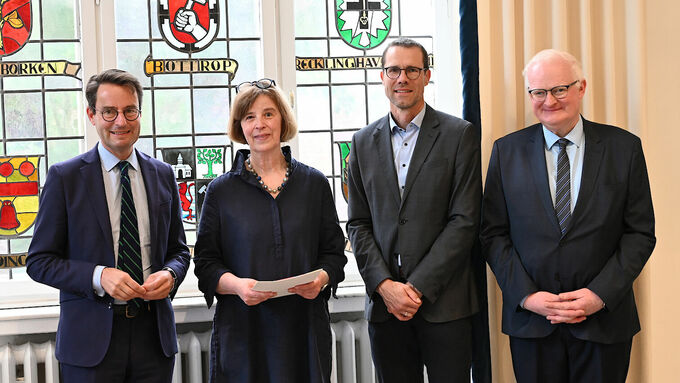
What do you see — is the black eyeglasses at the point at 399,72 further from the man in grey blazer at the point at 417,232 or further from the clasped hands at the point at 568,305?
the clasped hands at the point at 568,305

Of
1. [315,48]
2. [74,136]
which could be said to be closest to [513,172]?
[315,48]

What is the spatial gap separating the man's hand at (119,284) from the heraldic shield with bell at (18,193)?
1.27 m

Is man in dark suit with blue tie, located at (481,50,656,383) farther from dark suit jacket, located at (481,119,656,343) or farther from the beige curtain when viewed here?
the beige curtain

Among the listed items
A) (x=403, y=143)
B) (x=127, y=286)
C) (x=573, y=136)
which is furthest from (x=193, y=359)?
(x=573, y=136)

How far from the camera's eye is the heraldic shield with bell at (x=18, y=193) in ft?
10.5

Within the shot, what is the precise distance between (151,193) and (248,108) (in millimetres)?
456

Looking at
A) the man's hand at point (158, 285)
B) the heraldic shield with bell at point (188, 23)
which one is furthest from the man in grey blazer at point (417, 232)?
the heraldic shield with bell at point (188, 23)

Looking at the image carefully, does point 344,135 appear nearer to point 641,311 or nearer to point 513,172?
point 513,172

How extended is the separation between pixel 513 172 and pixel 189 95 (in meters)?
1.70

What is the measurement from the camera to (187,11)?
3348 millimetres

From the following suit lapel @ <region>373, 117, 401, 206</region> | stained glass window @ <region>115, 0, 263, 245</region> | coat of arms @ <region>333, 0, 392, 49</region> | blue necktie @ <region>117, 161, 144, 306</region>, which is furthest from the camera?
coat of arms @ <region>333, 0, 392, 49</region>

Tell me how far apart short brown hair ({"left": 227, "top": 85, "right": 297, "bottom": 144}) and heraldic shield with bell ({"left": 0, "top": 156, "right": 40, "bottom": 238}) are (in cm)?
130

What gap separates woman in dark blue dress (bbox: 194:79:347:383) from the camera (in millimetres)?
2344

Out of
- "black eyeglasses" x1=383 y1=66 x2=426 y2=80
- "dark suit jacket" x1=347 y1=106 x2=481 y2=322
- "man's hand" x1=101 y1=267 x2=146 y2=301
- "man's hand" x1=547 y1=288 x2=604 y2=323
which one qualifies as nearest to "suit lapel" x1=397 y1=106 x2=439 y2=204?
"dark suit jacket" x1=347 y1=106 x2=481 y2=322
